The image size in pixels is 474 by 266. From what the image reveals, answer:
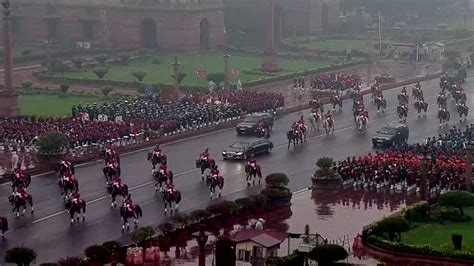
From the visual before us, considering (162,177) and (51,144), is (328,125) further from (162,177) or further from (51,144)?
(162,177)

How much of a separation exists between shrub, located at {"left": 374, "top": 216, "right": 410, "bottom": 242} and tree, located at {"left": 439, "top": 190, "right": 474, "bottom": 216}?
11.6ft

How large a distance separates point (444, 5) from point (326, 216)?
93.1 meters

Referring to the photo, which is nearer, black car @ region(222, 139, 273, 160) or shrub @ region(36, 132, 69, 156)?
shrub @ region(36, 132, 69, 156)

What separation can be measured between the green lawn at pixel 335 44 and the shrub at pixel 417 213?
59715 mm

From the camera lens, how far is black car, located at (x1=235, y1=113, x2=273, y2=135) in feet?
208

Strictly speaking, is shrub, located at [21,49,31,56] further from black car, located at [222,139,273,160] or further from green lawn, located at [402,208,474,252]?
green lawn, located at [402,208,474,252]

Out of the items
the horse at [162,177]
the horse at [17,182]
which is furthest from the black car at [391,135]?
the horse at [17,182]

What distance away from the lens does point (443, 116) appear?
67188mm

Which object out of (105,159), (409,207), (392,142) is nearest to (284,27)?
(392,142)

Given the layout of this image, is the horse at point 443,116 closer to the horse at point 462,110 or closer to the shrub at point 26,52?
the horse at point 462,110

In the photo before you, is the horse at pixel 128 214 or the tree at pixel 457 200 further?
the tree at pixel 457 200

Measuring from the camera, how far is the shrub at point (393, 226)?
41406 millimetres

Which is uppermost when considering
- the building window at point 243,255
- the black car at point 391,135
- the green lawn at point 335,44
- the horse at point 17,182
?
the horse at point 17,182

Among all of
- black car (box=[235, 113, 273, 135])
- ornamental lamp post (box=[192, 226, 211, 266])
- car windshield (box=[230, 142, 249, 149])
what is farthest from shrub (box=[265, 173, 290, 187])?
black car (box=[235, 113, 273, 135])
